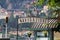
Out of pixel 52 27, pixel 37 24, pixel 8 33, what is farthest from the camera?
pixel 8 33

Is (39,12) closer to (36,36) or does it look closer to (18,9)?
(18,9)

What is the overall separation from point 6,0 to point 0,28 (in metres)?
Result: 2.29

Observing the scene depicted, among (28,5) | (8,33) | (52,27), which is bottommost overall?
(8,33)

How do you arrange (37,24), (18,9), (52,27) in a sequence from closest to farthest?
(52,27)
(37,24)
(18,9)

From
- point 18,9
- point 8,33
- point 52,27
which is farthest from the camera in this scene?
point 18,9

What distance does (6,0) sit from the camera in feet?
47.7

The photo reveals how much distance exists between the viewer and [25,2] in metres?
14.6

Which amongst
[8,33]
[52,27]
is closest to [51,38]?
[52,27]

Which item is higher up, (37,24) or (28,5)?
(28,5)

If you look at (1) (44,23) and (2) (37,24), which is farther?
(2) (37,24)

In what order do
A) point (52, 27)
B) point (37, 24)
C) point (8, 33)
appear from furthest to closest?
1. point (8, 33)
2. point (37, 24)
3. point (52, 27)

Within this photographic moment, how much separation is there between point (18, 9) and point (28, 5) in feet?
2.68

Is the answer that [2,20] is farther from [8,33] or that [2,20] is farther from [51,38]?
[51,38]

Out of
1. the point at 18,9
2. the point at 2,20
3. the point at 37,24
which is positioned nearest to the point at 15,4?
the point at 18,9
